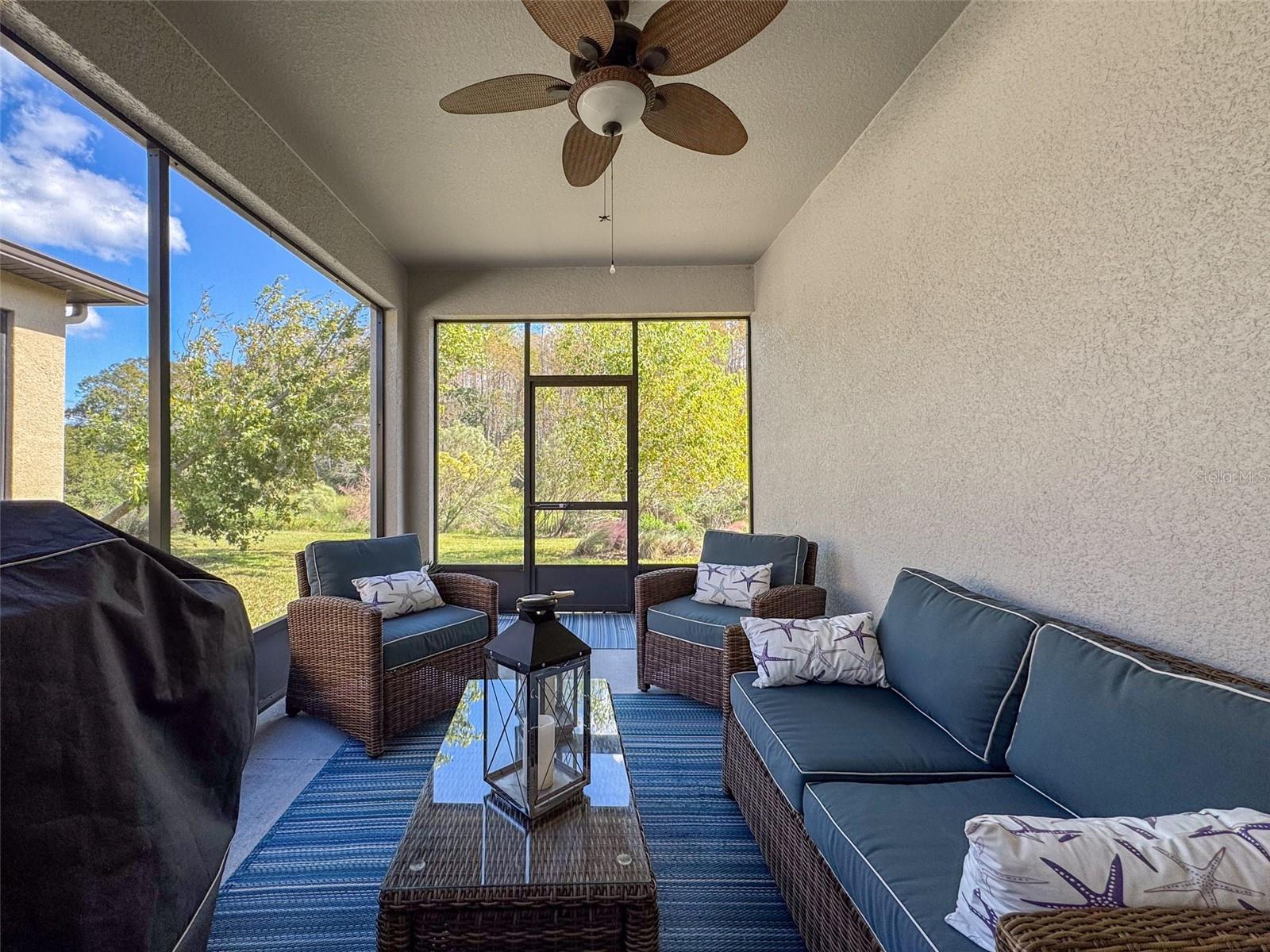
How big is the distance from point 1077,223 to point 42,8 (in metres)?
3.00

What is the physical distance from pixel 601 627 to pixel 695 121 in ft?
11.5

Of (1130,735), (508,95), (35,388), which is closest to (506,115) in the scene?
(508,95)

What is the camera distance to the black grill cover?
73cm

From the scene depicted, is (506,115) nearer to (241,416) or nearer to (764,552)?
(241,416)

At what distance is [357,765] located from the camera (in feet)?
7.82

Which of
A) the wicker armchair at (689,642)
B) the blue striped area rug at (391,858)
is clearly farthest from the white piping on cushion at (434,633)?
the wicker armchair at (689,642)

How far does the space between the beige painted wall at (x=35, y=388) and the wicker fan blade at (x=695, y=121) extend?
2.04m

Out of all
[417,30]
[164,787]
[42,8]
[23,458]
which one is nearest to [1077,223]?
[417,30]

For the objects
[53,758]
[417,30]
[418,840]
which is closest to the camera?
[53,758]

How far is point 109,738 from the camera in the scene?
833 millimetres

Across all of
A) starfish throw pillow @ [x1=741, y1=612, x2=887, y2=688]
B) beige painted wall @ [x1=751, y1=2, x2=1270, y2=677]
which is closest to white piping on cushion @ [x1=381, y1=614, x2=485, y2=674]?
starfish throw pillow @ [x1=741, y1=612, x2=887, y2=688]

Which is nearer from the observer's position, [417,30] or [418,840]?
[418,840]

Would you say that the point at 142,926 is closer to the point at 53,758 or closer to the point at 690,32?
the point at 53,758

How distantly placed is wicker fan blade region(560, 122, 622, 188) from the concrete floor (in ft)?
8.31
